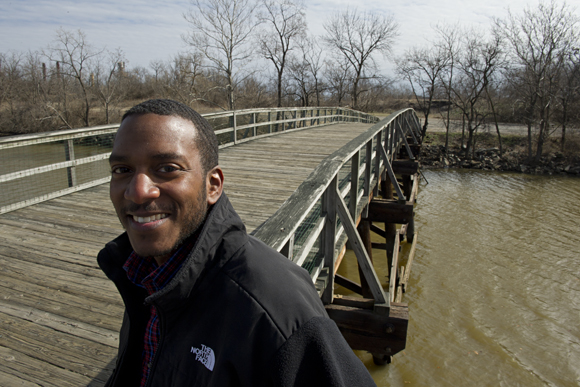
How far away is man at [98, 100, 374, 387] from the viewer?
3.16ft

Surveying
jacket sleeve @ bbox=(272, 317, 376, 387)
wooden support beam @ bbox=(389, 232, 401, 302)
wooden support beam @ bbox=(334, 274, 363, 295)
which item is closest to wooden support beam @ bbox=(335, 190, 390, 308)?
jacket sleeve @ bbox=(272, 317, 376, 387)

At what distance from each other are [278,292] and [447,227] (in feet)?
50.4

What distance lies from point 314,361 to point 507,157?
32.3 meters

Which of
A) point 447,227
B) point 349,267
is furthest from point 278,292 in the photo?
point 447,227

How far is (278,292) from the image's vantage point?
998mm

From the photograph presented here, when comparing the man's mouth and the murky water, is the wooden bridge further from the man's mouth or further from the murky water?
the murky water

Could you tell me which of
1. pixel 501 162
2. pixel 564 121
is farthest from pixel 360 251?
pixel 564 121

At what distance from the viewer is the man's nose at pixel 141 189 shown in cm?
119

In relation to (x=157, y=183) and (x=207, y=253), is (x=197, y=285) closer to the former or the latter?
(x=207, y=253)

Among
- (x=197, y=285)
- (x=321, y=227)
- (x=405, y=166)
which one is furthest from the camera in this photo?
(x=405, y=166)

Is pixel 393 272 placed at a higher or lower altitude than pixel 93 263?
lower

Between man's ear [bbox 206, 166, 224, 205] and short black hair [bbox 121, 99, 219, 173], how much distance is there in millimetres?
19

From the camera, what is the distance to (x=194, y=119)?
1307 millimetres

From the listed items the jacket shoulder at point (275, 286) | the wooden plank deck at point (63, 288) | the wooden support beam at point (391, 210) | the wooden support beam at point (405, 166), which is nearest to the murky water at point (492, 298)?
the wooden support beam at point (391, 210)
